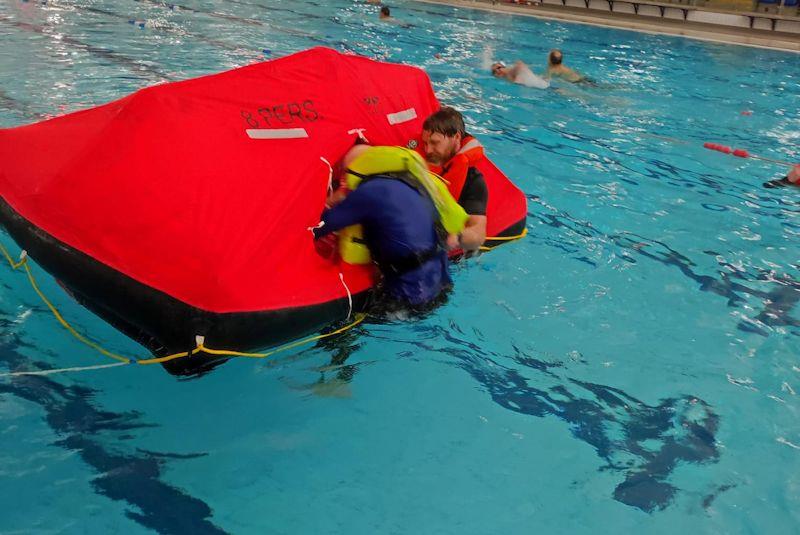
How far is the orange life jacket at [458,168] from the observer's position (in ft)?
11.9

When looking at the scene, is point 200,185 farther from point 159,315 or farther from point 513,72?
point 513,72

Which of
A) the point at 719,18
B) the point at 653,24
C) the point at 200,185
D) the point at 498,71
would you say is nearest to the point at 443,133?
the point at 200,185

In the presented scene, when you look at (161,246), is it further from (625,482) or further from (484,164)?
(484,164)

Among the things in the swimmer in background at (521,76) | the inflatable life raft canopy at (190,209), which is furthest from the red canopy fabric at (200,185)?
the swimmer in background at (521,76)

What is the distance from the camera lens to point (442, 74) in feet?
36.5

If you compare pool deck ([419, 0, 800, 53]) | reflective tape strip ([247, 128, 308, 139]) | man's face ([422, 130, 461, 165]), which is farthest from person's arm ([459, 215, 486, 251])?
pool deck ([419, 0, 800, 53])

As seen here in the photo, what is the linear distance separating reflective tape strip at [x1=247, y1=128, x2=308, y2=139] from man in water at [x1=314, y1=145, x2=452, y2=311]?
31cm

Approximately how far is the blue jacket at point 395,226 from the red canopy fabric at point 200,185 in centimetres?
16

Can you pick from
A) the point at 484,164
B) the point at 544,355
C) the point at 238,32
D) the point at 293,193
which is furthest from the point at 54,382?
the point at 238,32

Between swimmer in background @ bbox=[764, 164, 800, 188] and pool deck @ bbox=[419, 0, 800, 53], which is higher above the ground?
pool deck @ bbox=[419, 0, 800, 53]

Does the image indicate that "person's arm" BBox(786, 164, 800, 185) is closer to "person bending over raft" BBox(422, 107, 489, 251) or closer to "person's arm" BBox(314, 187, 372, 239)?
"person bending over raft" BBox(422, 107, 489, 251)

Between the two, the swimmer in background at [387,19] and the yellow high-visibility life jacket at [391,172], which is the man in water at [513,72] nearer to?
the swimmer in background at [387,19]

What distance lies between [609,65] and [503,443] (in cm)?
1173

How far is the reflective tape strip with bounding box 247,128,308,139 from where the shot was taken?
320 centimetres
